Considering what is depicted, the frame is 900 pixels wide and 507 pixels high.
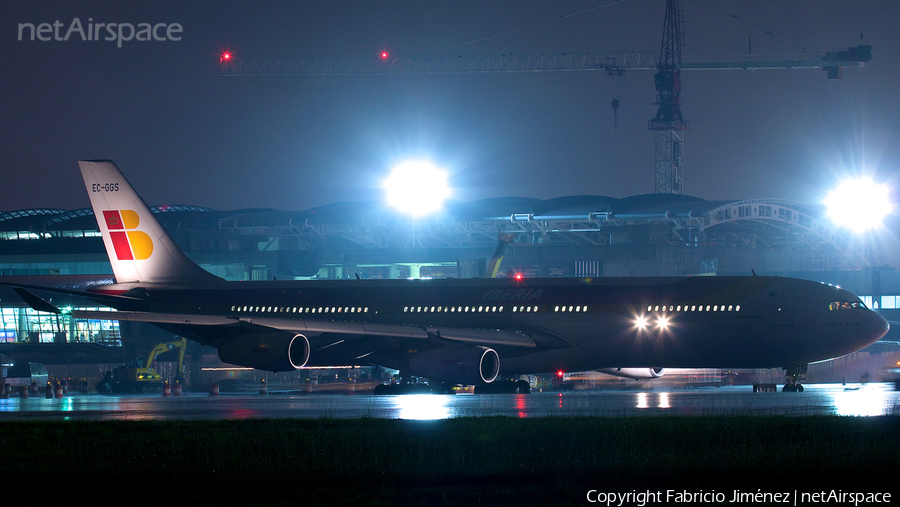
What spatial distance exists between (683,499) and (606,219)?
8954 centimetres

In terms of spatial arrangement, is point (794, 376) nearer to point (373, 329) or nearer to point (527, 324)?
point (527, 324)

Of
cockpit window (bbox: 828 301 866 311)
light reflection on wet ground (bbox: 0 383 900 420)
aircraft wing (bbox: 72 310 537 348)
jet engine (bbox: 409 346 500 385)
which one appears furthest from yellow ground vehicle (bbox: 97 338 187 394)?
cockpit window (bbox: 828 301 866 311)

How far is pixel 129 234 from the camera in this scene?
49094mm

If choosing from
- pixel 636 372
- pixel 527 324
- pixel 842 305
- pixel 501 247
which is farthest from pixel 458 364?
pixel 501 247

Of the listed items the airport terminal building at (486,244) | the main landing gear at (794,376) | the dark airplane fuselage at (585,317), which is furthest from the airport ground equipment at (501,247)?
the main landing gear at (794,376)

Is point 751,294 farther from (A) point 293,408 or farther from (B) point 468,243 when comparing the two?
(B) point 468,243

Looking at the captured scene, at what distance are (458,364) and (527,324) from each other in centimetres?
477

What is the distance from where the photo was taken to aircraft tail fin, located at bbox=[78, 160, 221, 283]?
4853cm

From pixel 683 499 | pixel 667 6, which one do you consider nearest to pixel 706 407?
pixel 683 499

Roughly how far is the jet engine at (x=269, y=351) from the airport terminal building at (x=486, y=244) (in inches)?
2096

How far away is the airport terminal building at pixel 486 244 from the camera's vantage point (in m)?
101

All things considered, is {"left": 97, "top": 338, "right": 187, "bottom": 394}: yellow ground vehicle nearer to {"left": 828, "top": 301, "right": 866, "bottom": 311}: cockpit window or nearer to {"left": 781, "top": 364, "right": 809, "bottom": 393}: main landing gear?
{"left": 781, "top": 364, "right": 809, "bottom": 393}: main landing gear

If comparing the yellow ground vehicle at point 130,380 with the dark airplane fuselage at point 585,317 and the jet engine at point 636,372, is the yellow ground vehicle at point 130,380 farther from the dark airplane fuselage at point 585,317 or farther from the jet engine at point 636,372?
the jet engine at point 636,372

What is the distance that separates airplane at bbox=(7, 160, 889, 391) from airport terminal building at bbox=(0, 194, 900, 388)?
46.9m
